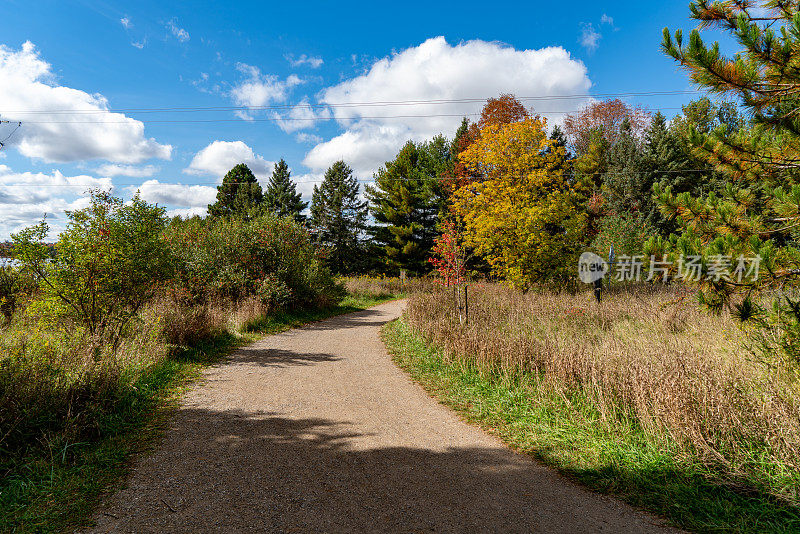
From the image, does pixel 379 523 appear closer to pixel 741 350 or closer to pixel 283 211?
pixel 741 350

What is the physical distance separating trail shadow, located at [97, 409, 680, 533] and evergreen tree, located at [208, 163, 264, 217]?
1634 inches

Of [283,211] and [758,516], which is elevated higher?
[283,211]

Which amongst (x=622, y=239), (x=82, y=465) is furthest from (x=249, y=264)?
(x=622, y=239)

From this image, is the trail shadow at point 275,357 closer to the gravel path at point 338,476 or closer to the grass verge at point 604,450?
the gravel path at point 338,476

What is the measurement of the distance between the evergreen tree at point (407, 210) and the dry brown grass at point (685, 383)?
74.9ft

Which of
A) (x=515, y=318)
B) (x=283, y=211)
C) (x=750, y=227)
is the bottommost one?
(x=515, y=318)

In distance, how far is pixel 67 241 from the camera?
6.55m

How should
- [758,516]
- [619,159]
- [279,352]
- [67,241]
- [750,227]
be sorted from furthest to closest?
[619,159], [279,352], [67,241], [750,227], [758,516]

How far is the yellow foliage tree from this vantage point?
14.3 metres

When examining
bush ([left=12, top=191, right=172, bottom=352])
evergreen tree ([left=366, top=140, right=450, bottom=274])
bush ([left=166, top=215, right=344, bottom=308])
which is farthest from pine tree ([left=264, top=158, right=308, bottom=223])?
bush ([left=12, top=191, right=172, bottom=352])

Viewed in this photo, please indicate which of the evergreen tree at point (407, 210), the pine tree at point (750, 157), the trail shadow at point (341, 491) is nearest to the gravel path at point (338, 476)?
the trail shadow at point (341, 491)

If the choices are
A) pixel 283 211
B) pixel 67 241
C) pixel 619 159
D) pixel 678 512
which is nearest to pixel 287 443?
pixel 678 512

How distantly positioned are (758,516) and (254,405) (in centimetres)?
562

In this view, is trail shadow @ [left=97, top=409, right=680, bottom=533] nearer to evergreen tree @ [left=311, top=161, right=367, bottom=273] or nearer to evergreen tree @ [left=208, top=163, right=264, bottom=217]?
evergreen tree @ [left=311, top=161, right=367, bottom=273]
